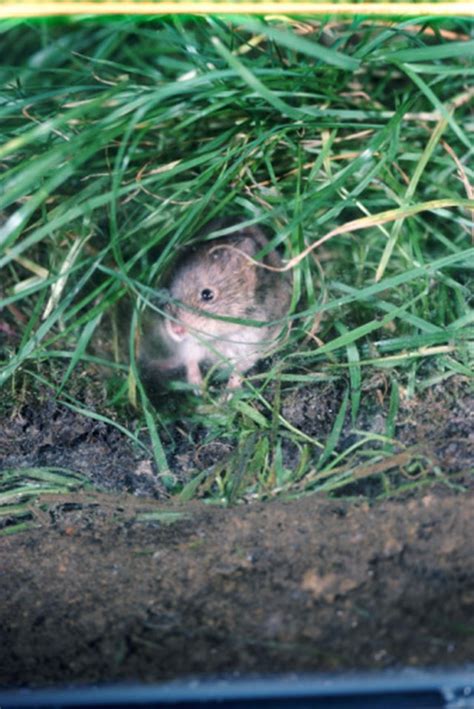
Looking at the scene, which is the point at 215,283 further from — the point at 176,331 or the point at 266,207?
the point at 266,207

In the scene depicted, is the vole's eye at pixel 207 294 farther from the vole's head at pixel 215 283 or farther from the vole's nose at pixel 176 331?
the vole's nose at pixel 176 331

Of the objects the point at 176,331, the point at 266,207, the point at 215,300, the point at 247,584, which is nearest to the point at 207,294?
the point at 215,300

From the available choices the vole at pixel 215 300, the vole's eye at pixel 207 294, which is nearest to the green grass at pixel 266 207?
the vole at pixel 215 300

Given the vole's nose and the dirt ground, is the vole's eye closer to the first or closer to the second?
the vole's nose

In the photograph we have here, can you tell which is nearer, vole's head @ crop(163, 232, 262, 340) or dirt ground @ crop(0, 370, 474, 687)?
dirt ground @ crop(0, 370, 474, 687)

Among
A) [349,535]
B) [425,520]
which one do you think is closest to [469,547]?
[425,520]

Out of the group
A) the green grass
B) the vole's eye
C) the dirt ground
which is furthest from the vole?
the dirt ground
